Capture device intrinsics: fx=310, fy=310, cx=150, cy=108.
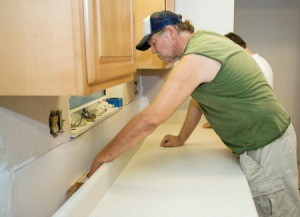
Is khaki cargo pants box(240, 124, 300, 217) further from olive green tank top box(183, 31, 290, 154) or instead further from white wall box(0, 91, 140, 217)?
white wall box(0, 91, 140, 217)

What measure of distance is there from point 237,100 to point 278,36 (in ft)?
8.72

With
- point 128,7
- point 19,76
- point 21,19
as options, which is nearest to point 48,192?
point 19,76

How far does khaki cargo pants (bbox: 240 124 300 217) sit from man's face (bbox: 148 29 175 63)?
0.60 meters

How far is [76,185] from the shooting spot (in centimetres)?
129

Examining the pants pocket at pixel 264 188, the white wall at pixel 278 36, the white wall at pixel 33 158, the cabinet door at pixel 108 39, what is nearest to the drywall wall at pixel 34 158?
the white wall at pixel 33 158

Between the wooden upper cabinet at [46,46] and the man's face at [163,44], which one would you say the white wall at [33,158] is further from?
the man's face at [163,44]

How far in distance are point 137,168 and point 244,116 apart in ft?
1.79

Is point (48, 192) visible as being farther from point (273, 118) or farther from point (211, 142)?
point (211, 142)

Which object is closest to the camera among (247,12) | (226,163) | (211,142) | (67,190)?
(67,190)

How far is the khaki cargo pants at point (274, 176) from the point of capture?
4.73 ft

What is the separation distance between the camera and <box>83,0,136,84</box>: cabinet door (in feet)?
2.50

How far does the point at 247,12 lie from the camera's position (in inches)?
142

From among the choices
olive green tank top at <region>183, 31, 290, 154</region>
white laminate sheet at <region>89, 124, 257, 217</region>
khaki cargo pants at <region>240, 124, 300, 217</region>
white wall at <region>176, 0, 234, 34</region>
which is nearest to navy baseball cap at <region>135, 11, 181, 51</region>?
olive green tank top at <region>183, 31, 290, 154</region>

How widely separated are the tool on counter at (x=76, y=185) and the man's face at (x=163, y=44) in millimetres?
661
